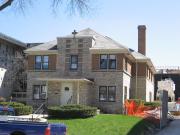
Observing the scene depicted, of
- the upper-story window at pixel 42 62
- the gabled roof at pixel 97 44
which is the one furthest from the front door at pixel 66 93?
the gabled roof at pixel 97 44

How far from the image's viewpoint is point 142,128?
2544cm

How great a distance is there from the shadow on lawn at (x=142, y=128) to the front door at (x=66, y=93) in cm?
1225

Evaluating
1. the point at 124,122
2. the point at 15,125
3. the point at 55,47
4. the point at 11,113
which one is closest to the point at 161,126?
the point at 124,122

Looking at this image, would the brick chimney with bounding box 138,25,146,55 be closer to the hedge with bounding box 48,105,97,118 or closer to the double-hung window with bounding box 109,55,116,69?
the double-hung window with bounding box 109,55,116,69

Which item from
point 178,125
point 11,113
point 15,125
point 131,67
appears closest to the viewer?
point 15,125

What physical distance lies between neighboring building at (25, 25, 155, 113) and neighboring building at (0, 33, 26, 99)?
9.13ft

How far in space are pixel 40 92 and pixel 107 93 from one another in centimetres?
628

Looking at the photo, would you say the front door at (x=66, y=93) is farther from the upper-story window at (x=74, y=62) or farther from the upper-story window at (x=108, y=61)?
the upper-story window at (x=108, y=61)

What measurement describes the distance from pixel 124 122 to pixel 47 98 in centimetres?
1352

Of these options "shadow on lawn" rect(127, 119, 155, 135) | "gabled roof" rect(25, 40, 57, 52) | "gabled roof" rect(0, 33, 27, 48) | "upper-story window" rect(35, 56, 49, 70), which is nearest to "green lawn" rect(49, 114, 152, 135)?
"shadow on lawn" rect(127, 119, 155, 135)

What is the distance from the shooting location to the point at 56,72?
41.3 metres

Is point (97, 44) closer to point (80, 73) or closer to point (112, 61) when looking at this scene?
point (112, 61)

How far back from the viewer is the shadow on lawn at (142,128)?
2399 cm

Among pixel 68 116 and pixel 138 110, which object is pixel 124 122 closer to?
pixel 68 116
